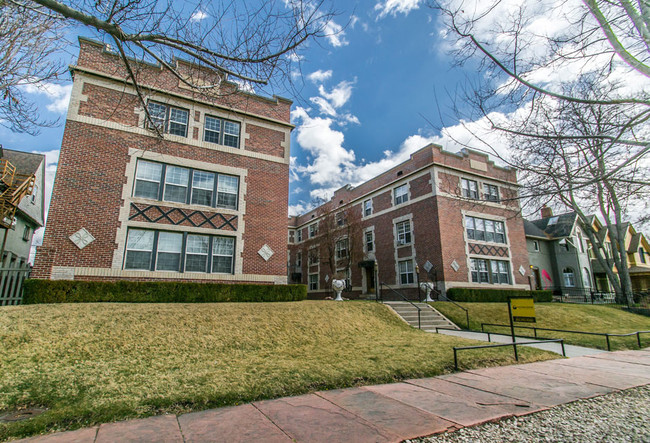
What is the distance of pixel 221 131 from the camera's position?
48.8ft

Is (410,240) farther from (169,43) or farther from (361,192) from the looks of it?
(169,43)

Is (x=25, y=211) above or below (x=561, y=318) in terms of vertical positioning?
above

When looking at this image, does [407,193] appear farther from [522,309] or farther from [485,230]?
[522,309]

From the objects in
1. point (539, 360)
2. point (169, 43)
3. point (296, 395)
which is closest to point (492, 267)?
point (539, 360)

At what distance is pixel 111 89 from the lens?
42.2ft

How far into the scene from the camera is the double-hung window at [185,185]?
13.1 metres

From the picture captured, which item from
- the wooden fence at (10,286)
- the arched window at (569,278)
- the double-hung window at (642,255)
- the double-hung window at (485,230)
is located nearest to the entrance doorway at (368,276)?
the double-hung window at (485,230)

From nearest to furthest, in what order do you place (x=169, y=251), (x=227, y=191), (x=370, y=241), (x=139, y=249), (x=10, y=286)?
(x=10, y=286) → (x=139, y=249) → (x=169, y=251) → (x=227, y=191) → (x=370, y=241)

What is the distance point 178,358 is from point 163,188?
30.0 ft

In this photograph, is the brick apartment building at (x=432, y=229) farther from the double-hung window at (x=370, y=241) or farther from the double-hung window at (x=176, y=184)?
the double-hung window at (x=176, y=184)

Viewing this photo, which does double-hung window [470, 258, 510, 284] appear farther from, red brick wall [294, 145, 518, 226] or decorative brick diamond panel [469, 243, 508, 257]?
red brick wall [294, 145, 518, 226]

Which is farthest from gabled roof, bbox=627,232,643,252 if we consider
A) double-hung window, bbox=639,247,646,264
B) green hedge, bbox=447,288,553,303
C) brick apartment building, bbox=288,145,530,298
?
green hedge, bbox=447,288,553,303

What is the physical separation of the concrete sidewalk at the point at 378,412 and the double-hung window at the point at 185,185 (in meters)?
A: 11.6

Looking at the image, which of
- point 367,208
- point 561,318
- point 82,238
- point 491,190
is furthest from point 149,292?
point 491,190
